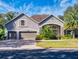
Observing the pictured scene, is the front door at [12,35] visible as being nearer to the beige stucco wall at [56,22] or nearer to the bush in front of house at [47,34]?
the bush in front of house at [47,34]

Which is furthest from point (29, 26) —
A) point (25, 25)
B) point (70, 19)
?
→ point (70, 19)

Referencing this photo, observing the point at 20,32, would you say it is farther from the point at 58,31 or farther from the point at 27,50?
the point at 27,50

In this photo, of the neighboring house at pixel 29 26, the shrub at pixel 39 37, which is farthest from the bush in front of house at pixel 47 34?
the neighboring house at pixel 29 26

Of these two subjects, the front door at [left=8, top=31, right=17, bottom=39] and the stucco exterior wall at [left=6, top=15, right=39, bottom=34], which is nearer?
the front door at [left=8, top=31, right=17, bottom=39]

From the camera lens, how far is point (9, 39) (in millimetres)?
4996

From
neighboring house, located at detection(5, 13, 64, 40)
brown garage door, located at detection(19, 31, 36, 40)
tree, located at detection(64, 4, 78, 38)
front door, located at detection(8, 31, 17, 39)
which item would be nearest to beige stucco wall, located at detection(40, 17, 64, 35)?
neighboring house, located at detection(5, 13, 64, 40)

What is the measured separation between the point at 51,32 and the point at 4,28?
0.93 metres

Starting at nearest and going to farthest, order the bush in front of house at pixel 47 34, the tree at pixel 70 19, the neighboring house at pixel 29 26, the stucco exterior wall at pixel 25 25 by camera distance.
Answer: the tree at pixel 70 19
the bush in front of house at pixel 47 34
the neighboring house at pixel 29 26
the stucco exterior wall at pixel 25 25

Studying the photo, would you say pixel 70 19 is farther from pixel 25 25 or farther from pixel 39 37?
pixel 25 25

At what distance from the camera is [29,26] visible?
5.57 metres

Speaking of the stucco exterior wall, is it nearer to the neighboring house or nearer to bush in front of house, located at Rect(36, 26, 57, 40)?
the neighboring house

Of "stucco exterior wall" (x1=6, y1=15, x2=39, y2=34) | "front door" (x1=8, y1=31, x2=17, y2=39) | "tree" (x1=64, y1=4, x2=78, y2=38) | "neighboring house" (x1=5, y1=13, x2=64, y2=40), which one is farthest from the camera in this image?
"stucco exterior wall" (x1=6, y1=15, x2=39, y2=34)

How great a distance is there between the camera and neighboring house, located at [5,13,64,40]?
5.11 m

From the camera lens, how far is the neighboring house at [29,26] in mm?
5105
